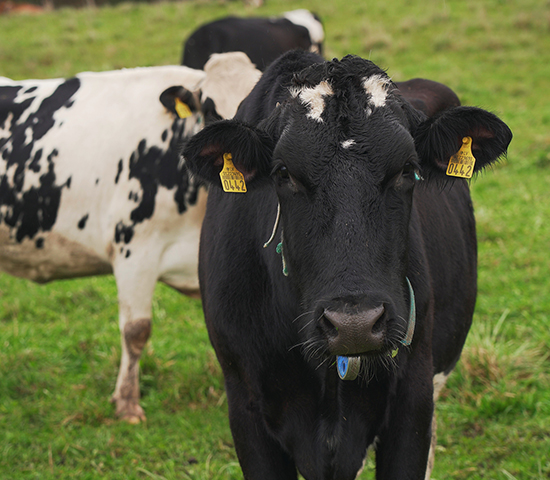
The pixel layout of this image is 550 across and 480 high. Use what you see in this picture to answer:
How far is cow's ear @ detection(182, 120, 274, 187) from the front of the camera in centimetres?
236

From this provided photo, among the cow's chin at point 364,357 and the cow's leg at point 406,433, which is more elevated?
the cow's chin at point 364,357

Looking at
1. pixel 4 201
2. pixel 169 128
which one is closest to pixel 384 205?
pixel 169 128

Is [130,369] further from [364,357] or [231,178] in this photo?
[364,357]

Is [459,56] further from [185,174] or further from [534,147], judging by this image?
[185,174]

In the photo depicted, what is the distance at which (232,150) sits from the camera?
239cm

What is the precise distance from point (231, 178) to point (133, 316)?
7.67 feet

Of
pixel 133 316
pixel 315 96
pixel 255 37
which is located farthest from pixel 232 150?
pixel 255 37

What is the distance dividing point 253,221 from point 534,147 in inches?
263

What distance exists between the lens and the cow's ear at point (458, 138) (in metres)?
2.36

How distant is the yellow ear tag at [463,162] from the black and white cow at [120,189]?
219 centimetres

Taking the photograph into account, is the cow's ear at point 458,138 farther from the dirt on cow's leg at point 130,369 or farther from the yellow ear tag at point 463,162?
the dirt on cow's leg at point 130,369

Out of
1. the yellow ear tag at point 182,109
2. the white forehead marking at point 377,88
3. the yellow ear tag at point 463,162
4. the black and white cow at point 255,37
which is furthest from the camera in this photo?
the black and white cow at point 255,37

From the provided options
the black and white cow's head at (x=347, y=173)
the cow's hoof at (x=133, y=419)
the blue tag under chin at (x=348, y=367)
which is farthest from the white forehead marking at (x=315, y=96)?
the cow's hoof at (x=133, y=419)

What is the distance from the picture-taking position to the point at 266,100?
2.84m
